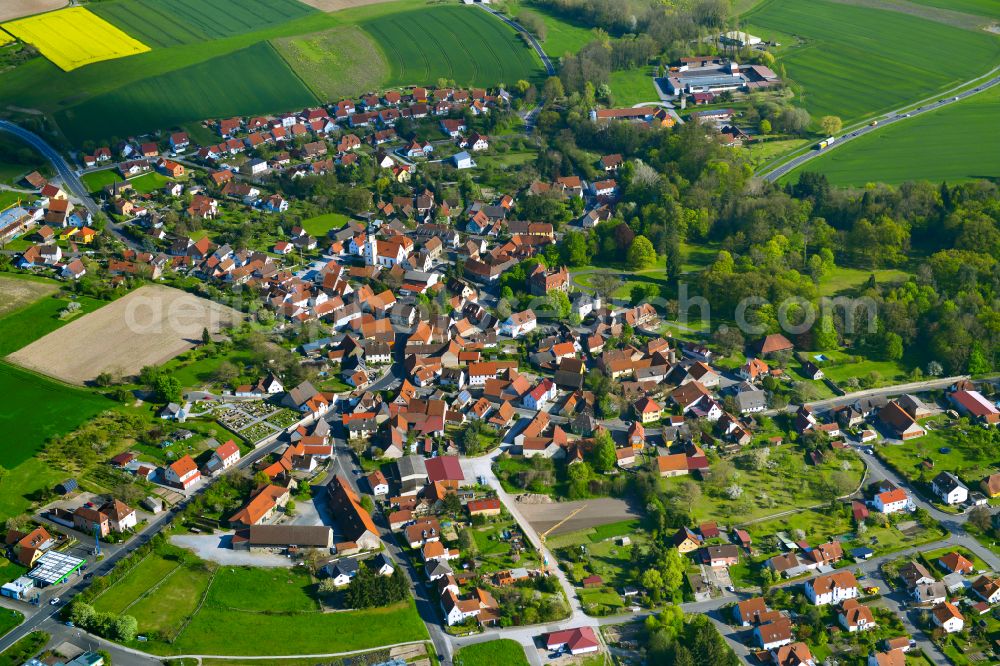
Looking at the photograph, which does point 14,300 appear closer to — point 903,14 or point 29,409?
point 29,409

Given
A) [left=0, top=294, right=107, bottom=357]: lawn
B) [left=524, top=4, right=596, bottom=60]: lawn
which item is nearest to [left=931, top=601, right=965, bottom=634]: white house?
[left=0, top=294, right=107, bottom=357]: lawn

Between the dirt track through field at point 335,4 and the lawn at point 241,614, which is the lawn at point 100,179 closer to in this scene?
the dirt track through field at point 335,4

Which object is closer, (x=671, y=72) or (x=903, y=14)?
(x=671, y=72)

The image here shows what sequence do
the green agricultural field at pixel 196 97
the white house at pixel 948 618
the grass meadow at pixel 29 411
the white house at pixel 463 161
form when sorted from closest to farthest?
the white house at pixel 948 618 < the grass meadow at pixel 29 411 < the white house at pixel 463 161 < the green agricultural field at pixel 196 97

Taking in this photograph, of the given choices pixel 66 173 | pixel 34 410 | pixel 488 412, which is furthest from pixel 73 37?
pixel 488 412

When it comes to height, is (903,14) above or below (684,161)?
above

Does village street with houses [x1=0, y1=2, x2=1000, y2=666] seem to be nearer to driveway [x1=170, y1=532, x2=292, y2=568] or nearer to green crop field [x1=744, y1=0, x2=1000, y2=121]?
driveway [x1=170, y1=532, x2=292, y2=568]

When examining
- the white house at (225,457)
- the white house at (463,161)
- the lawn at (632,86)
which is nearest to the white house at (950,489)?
the white house at (225,457)

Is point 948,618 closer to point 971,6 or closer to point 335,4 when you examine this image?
point 971,6

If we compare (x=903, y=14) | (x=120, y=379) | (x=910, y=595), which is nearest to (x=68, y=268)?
(x=120, y=379)
